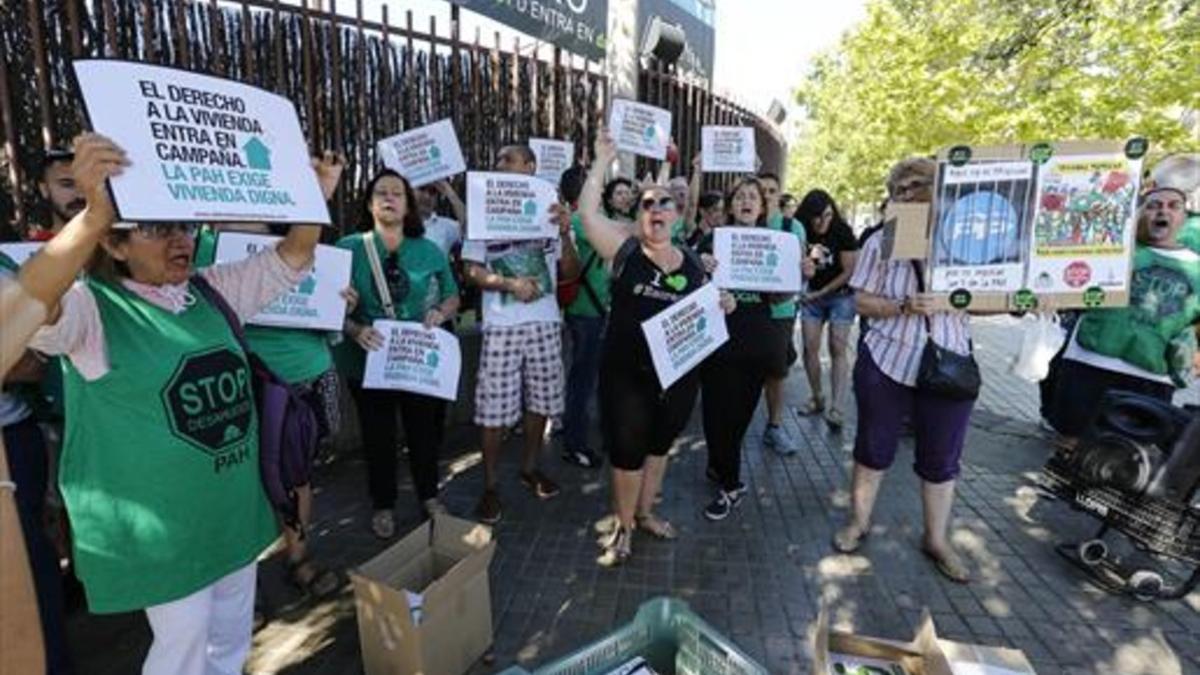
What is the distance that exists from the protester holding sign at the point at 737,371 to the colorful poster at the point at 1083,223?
1.55m

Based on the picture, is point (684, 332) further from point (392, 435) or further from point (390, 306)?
point (392, 435)

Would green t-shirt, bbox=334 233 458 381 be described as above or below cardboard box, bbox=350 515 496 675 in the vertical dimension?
above

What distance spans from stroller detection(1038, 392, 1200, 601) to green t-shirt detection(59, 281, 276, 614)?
410 centimetres

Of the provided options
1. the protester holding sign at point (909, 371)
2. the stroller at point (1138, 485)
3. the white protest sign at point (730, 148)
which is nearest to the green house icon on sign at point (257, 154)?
the protester holding sign at point (909, 371)

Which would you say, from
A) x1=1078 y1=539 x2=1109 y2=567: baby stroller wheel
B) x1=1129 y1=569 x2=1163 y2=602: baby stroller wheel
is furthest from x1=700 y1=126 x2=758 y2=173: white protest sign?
x1=1129 y1=569 x2=1163 y2=602: baby stroller wheel

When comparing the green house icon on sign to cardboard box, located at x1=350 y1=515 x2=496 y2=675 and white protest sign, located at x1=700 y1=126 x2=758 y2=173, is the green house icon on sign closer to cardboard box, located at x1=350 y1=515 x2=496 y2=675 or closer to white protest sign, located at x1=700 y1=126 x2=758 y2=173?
cardboard box, located at x1=350 y1=515 x2=496 y2=675

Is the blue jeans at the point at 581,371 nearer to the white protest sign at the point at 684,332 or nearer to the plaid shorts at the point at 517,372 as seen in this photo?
the plaid shorts at the point at 517,372

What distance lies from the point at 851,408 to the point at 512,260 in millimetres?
4364

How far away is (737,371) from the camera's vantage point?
14.5 feet

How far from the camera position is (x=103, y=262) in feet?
6.44

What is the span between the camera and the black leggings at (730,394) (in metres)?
4.42

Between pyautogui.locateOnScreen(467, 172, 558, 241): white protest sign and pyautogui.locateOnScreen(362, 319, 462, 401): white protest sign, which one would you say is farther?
pyautogui.locateOnScreen(467, 172, 558, 241): white protest sign

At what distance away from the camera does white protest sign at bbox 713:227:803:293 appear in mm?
4371

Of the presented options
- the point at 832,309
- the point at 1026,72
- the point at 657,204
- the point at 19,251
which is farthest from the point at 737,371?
the point at 1026,72
